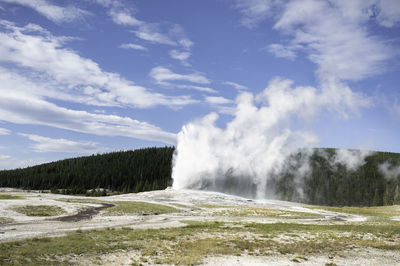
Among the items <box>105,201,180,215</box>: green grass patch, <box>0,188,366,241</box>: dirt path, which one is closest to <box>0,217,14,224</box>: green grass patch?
<box>0,188,366,241</box>: dirt path

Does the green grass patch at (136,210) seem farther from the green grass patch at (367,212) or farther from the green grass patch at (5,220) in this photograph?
the green grass patch at (367,212)

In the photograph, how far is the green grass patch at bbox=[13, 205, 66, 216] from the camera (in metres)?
46.3

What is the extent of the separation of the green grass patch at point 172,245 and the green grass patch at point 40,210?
20.6m

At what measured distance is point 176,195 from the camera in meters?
99.5

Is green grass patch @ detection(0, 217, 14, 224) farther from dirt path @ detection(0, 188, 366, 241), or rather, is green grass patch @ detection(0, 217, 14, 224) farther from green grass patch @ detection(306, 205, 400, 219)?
green grass patch @ detection(306, 205, 400, 219)

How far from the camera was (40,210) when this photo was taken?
159ft

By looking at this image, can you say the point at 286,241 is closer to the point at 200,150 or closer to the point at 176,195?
the point at 176,195

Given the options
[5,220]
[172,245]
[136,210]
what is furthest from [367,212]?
[5,220]

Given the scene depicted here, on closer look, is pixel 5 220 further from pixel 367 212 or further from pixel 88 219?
pixel 367 212

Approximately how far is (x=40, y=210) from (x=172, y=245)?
32697 millimetres

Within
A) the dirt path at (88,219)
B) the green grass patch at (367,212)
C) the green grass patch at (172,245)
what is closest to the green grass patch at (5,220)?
the dirt path at (88,219)

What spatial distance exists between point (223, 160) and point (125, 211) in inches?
4115

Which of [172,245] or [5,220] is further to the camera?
[5,220]

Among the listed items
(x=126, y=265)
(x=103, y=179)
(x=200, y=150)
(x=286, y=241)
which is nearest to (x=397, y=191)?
(x=200, y=150)
